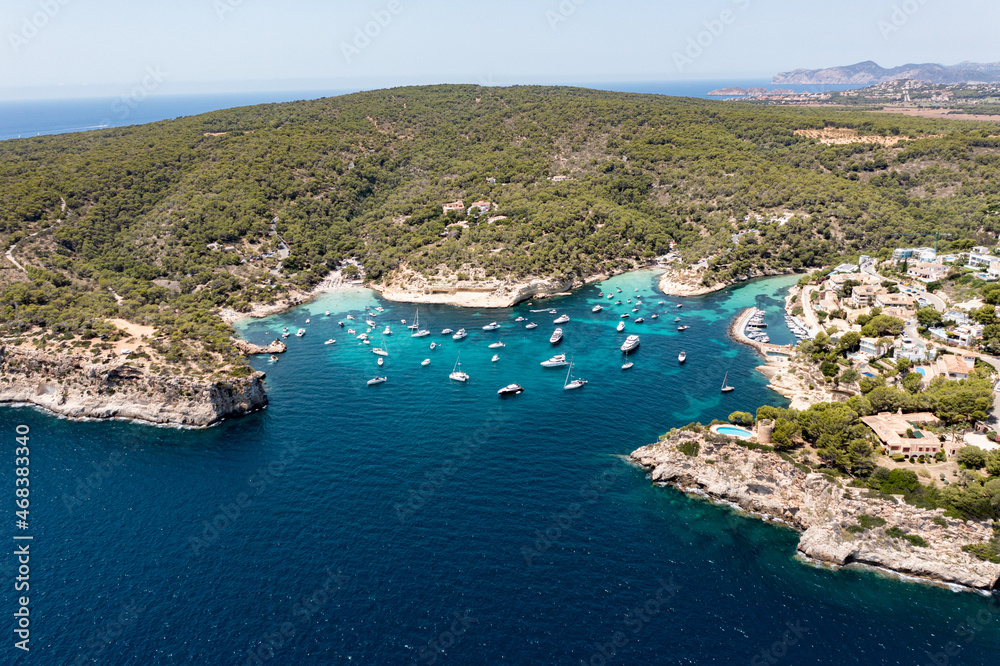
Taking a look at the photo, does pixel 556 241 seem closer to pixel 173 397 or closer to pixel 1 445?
pixel 173 397

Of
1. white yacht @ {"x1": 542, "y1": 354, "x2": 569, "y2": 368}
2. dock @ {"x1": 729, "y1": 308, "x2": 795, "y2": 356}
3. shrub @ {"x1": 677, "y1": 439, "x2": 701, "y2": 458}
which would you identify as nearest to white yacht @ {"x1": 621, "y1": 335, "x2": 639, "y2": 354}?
white yacht @ {"x1": 542, "y1": 354, "x2": 569, "y2": 368}

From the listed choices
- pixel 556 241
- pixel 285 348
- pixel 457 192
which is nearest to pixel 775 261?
pixel 556 241

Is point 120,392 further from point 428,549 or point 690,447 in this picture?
point 690,447

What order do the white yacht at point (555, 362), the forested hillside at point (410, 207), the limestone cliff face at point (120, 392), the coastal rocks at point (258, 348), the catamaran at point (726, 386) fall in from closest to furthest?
1. the limestone cliff face at point (120, 392)
2. the catamaran at point (726, 386)
3. the white yacht at point (555, 362)
4. the coastal rocks at point (258, 348)
5. the forested hillside at point (410, 207)

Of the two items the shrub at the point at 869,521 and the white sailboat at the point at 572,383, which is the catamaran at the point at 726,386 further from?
the shrub at the point at 869,521

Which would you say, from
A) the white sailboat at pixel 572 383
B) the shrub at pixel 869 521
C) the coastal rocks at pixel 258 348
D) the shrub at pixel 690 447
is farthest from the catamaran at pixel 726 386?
the coastal rocks at pixel 258 348

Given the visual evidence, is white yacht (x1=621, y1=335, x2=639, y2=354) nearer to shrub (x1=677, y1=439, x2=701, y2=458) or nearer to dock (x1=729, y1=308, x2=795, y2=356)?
dock (x1=729, y1=308, x2=795, y2=356)

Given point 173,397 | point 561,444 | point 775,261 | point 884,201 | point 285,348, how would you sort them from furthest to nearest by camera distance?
point 884,201 < point 775,261 < point 285,348 < point 173,397 < point 561,444

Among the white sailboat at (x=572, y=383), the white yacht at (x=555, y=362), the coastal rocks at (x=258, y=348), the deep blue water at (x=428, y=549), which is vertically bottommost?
the deep blue water at (x=428, y=549)
